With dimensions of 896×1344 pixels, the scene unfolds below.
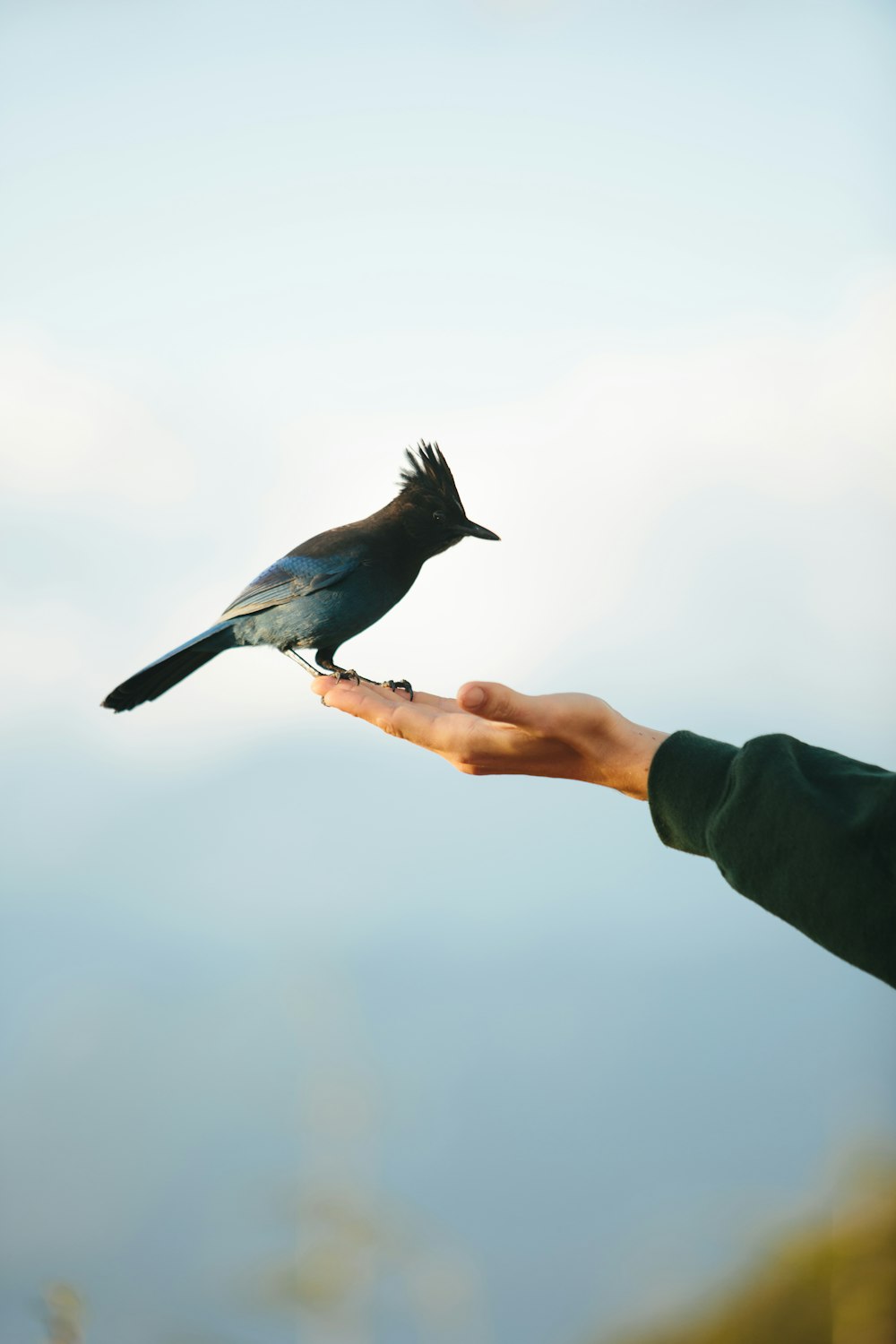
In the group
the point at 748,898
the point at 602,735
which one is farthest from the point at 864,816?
the point at 602,735

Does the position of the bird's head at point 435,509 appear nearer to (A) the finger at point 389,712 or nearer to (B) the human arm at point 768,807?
(A) the finger at point 389,712

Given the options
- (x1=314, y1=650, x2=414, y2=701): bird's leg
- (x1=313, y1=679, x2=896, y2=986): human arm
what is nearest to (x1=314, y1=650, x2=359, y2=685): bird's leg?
(x1=314, y1=650, x2=414, y2=701): bird's leg

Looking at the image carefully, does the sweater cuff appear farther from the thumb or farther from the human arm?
the thumb

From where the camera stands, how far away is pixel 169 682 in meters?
3.76

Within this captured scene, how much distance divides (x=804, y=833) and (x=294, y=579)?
2471 mm

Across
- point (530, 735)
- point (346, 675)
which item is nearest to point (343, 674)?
point (346, 675)

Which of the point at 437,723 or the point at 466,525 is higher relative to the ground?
the point at 466,525

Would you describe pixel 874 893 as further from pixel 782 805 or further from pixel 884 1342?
pixel 884 1342

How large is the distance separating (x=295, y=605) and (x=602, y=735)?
1.76 m

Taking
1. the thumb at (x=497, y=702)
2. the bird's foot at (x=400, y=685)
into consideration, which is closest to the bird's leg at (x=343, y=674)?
the bird's foot at (x=400, y=685)

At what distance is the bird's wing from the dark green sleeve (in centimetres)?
207

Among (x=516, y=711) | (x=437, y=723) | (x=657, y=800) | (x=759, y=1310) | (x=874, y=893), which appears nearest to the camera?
(x=874, y=893)

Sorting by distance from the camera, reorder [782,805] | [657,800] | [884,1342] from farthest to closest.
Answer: [884,1342] < [657,800] < [782,805]

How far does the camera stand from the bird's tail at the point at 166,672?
364 cm
